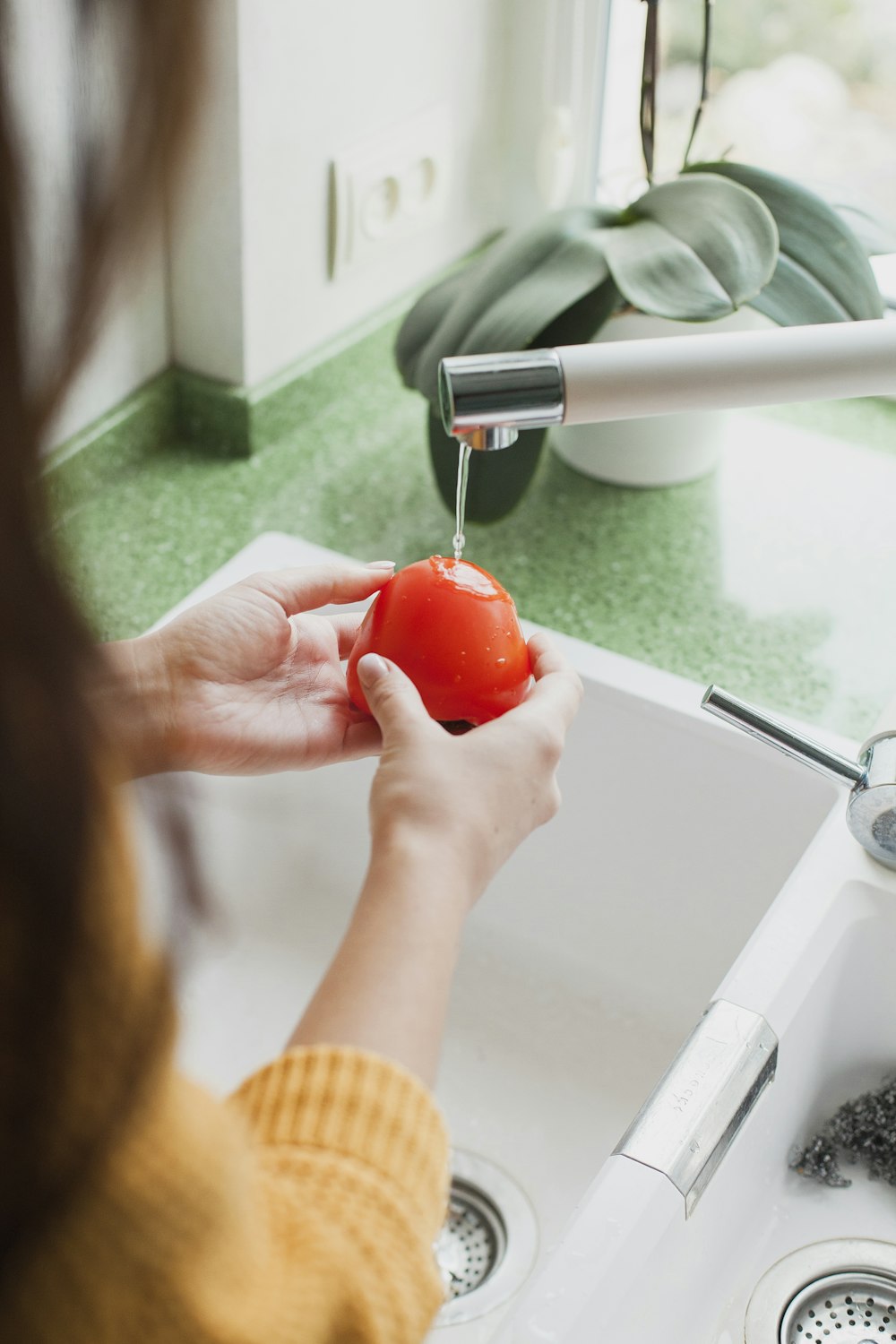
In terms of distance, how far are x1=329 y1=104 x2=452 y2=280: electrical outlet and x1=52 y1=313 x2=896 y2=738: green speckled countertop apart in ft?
0.34

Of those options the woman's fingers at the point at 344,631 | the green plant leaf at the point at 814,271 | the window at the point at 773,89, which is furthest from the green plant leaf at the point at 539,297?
the window at the point at 773,89

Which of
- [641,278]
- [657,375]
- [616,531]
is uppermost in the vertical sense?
[657,375]

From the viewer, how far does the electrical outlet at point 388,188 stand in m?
1.20

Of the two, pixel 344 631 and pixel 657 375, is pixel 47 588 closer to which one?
pixel 657 375

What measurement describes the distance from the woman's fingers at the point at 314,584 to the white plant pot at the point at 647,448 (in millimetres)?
369

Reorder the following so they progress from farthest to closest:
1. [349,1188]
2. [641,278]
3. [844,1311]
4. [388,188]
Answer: [388,188] → [641,278] → [844,1311] → [349,1188]

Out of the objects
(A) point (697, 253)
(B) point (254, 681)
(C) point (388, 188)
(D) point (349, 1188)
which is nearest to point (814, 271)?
(A) point (697, 253)

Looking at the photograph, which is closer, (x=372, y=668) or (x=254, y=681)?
(x=372, y=668)

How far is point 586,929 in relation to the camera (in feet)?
3.19

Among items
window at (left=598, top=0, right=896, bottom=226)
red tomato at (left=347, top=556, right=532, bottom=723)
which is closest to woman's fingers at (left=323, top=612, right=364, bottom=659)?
red tomato at (left=347, top=556, right=532, bottom=723)

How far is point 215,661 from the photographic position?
788 millimetres

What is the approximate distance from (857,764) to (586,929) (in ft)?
0.97

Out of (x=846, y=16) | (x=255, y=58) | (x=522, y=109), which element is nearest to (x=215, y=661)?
(x=255, y=58)

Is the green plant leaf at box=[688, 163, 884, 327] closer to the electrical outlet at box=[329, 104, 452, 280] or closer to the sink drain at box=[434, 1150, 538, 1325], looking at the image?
the electrical outlet at box=[329, 104, 452, 280]
